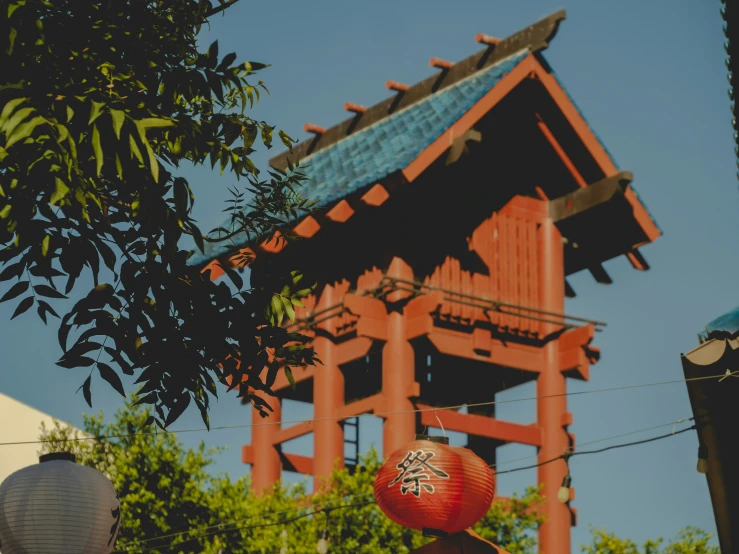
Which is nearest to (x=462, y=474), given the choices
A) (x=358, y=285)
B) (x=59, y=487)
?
(x=59, y=487)

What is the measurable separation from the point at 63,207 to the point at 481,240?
50.5ft

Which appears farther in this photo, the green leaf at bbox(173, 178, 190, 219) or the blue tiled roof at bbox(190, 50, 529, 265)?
the blue tiled roof at bbox(190, 50, 529, 265)

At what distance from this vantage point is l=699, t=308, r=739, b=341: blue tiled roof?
10.4m

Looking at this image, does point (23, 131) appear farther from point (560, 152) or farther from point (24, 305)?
point (560, 152)

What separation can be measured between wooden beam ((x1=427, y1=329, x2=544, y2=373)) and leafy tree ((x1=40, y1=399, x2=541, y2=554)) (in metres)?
2.65

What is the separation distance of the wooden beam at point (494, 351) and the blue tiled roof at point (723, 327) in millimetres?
11699

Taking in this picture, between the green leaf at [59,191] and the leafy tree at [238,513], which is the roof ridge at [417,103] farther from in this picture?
the green leaf at [59,191]

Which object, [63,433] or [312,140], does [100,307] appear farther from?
[312,140]

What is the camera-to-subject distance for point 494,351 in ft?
76.7

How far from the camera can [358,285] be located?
78.8ft

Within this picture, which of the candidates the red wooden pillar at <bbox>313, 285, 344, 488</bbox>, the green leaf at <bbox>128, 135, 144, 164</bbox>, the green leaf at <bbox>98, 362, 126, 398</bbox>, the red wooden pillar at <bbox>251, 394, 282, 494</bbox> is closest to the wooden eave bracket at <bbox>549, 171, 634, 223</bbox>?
the red wooden pillar at <bbox>313, 285, 344, 488</bbox>

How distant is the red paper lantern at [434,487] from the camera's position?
44.4ft

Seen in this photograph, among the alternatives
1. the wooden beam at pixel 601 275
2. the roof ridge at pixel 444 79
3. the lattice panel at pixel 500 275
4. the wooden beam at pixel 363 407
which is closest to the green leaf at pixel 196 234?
the wooden beam at pixel 363 407

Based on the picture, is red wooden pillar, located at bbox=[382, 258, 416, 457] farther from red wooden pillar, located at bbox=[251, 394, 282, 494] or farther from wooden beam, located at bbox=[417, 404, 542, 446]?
red wooden pillar, located at bbox=[251, 394, 282, 494]
